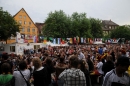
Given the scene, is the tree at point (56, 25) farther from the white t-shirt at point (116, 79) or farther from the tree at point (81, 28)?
the white t-shirt at point (116, 79)

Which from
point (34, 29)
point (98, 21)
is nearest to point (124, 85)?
point (34, 29)

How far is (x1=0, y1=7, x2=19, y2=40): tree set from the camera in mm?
41344

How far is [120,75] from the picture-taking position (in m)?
2.92

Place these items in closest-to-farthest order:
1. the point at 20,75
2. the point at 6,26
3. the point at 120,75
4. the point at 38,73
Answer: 1. the point at 120,75
2. the point at 20,75
3. the point at 38,73
4. the point at 6,26

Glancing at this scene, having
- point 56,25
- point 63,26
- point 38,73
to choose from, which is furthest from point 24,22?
point 38,73

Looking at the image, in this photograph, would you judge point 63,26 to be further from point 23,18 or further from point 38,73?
point 38,73

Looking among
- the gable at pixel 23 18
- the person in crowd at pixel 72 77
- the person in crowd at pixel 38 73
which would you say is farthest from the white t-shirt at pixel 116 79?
the gable at pixel 23 18

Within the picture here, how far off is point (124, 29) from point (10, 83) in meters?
86.7

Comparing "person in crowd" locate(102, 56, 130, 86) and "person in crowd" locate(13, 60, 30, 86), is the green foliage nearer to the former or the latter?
"person in crowd" locate(13, 60, 30, 86)

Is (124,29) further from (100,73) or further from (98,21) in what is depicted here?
(100,73)

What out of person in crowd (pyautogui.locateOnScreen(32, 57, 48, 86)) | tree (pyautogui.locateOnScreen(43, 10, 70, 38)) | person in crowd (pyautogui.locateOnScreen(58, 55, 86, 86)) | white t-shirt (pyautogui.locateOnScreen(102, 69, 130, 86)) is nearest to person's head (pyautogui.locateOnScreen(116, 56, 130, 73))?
white t-shirt (pyautogui.locateOnScreen(102, 69, 130, 86))

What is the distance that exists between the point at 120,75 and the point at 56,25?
57.7m

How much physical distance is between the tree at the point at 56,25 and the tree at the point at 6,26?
17142 mm

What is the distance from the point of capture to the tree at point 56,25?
195 feet
